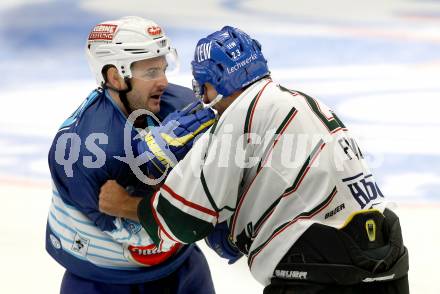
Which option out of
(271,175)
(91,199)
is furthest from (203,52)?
(91,199)

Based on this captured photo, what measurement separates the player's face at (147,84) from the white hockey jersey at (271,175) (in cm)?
62

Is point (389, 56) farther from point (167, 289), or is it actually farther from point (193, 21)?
point (167, 289)

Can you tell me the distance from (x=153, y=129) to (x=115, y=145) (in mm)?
176

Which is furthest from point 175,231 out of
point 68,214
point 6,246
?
point 6,246

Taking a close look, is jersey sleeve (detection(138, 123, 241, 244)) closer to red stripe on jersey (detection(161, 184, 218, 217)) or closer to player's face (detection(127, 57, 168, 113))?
red stripe on jersey (detection(161, 184, 218, 217))

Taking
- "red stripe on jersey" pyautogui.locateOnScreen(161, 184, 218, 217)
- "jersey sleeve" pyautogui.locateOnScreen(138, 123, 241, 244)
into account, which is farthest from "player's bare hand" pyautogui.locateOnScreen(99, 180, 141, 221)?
"red stripe on jersey" pyautogui.locateOnScreen(161, 184, 218, 217)

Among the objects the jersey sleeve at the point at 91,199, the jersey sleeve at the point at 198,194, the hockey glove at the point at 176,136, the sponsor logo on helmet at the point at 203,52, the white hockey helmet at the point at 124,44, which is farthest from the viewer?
the white hockey helmet at the point at 124,44

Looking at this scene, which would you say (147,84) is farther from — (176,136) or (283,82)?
(283,82)

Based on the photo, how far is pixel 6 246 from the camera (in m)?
4.68

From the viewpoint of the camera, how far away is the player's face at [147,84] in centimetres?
321

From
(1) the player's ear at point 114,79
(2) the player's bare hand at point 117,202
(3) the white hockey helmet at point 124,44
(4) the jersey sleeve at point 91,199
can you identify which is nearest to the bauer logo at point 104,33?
(3) the white hockey helmet at point 124,44

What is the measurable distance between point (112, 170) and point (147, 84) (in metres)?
0.39

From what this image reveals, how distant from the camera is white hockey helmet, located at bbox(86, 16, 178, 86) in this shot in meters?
3.18

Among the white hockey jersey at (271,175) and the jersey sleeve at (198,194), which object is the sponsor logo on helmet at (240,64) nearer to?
the white hockey jersey at (271,175)
